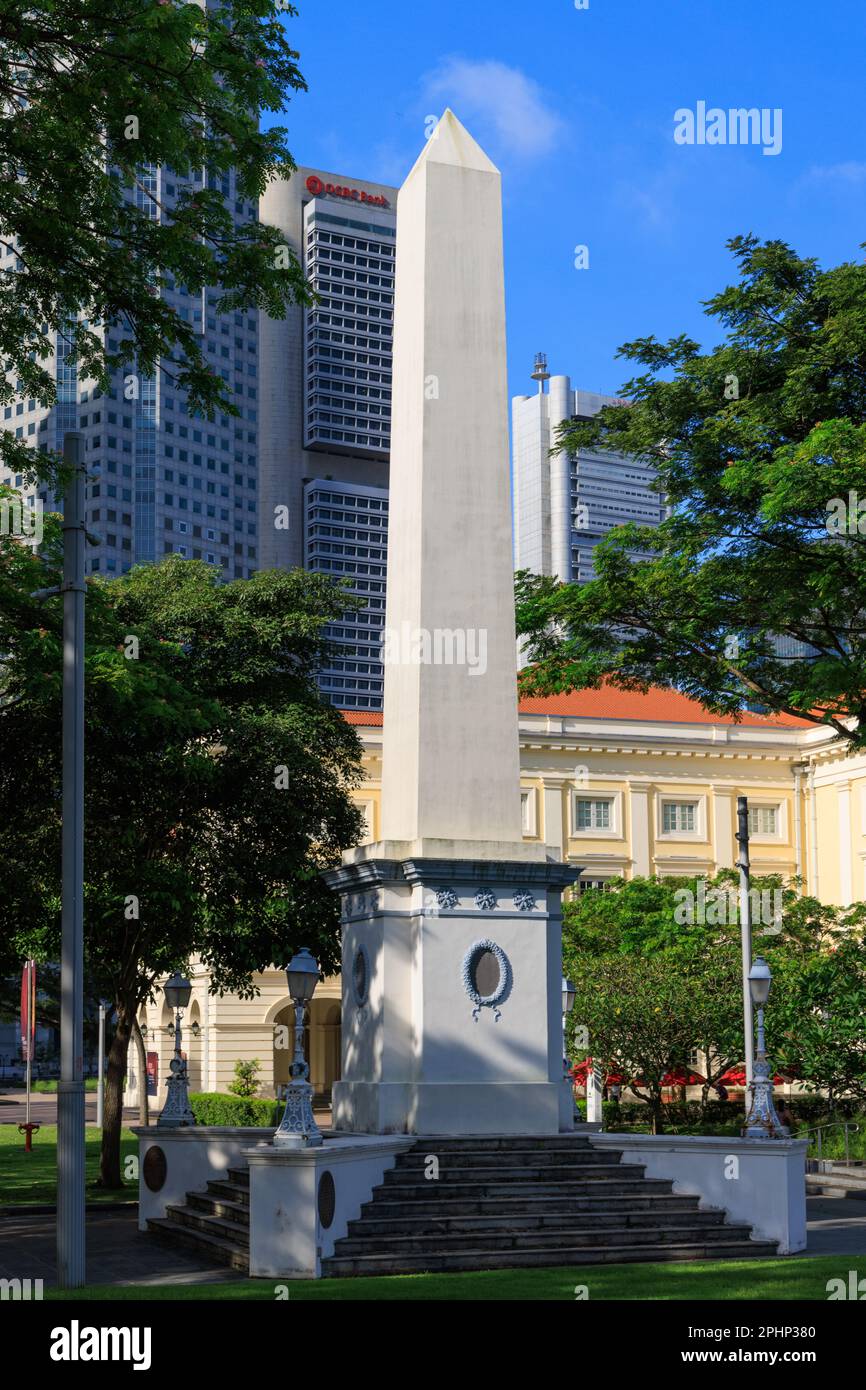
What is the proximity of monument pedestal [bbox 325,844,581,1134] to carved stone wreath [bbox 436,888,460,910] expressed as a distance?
2cm

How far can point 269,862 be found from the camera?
3038 centimetres

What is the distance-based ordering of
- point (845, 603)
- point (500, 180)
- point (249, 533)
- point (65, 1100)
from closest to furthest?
point (65, 1100) → point (500, 180) → point (845, 603) → point (249, 533)

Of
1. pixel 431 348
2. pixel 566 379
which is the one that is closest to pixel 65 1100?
pixel 431 348

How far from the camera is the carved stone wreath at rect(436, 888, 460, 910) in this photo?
65.9 ft

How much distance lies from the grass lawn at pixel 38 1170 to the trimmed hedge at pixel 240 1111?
2423 millimetres

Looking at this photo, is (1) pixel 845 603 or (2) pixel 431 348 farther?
(1) pixel 845 603

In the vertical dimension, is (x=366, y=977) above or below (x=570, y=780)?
below

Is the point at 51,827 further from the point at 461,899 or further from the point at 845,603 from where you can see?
the point at 845,603

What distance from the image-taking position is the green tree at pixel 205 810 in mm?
27547

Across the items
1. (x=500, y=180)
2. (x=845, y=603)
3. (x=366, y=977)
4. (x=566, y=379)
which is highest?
(x=566, y=379)

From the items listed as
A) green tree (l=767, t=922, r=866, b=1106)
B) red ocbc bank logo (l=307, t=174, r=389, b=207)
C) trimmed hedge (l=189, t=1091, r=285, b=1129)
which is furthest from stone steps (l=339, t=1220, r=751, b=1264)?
red ocbc bank logo (l=307, t=174, r=389, b=207)

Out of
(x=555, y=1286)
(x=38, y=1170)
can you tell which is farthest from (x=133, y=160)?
(x=38, y=1170)

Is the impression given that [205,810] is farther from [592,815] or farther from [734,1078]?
[592,815]

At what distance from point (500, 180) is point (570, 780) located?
44.3m
